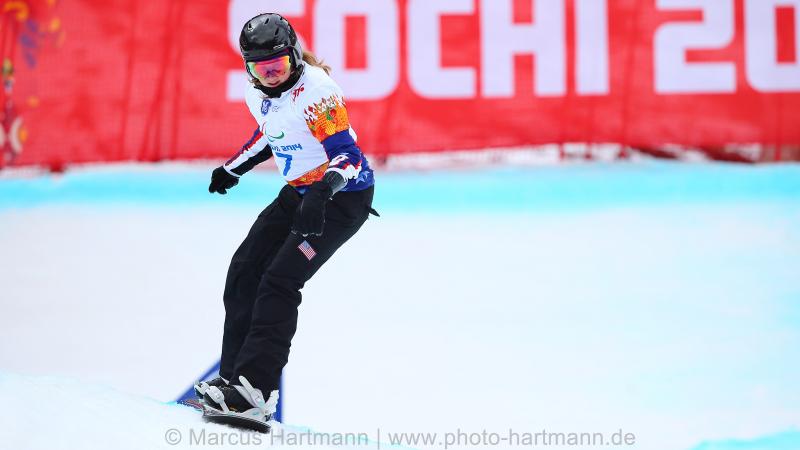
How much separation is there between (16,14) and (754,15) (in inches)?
194

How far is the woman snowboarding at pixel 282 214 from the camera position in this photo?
2352mm

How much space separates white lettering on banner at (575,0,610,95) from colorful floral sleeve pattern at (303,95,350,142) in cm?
367

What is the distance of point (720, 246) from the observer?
4543 millimetres

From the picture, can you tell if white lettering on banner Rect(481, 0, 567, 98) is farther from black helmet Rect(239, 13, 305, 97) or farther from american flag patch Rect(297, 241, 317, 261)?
american flag patch Rect(297, 241, 317, 261)

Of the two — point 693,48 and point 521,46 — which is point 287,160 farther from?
point 693,48

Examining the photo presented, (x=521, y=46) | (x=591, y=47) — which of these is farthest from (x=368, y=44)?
(x=591, y=47)

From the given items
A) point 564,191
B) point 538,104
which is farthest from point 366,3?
point 564,191

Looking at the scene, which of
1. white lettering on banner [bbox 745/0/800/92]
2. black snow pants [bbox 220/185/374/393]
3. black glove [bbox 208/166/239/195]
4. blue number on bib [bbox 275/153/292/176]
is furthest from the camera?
white lettering on banner [bbox 745/0/800/92]

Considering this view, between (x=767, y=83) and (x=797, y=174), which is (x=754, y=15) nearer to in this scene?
(x=767, y=83)

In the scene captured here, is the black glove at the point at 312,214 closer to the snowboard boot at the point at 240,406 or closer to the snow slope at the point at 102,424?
the snowboard boot at the point at 240,406

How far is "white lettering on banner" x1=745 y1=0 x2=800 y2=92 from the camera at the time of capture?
5859 mm

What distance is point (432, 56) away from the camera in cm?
581

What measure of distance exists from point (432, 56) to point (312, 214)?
374 centimetres

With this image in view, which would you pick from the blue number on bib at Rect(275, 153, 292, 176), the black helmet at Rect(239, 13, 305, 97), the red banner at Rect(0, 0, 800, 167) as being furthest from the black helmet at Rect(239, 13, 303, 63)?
the red banner at Rect(0, 0, 800, 167)
